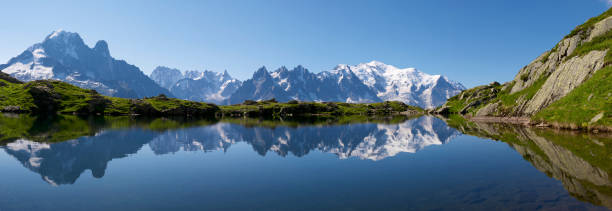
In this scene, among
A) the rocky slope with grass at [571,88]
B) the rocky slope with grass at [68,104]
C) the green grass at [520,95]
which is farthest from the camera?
the rocky slope with grass at [68,104]

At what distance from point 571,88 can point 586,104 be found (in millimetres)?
14604

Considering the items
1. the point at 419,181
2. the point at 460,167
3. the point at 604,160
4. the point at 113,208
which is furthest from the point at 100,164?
the point at 604,160

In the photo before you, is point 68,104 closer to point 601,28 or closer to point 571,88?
point 571,88

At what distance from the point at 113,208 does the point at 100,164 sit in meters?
14.9

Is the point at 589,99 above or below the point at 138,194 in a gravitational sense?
above

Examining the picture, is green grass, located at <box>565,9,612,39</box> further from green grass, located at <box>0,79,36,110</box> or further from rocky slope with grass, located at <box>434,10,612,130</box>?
green grass, located at <box>0,79,36,110</box>

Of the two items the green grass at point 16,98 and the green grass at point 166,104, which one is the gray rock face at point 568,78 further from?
the green grass at point 16,98

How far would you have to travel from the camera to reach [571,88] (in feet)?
206

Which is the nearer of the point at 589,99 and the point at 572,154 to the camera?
the point at 572,154

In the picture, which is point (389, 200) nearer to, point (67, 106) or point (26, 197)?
point (26, 197)

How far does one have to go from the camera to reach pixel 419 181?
21891mm

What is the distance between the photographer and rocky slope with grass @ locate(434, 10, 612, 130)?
49575 millimetres

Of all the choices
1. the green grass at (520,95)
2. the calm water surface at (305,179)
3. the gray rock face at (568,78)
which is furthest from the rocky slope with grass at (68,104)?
the gray rock face at (568,78)

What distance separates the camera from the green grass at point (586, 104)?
156 feet
